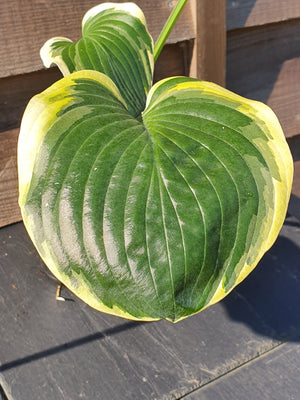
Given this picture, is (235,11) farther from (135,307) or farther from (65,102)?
(135,307)

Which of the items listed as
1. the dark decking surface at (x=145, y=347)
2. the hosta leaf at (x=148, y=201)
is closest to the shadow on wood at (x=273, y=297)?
the dark decking surface at (x=145, y=347)

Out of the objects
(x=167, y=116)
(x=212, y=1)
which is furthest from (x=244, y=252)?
(x=212, y=1)

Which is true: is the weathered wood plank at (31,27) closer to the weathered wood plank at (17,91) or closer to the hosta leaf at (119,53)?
the weathered wood plank at (17,91)

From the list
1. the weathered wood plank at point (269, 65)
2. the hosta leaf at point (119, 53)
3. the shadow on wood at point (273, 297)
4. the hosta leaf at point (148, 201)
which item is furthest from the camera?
the weathered wood plank at point (269, 65)

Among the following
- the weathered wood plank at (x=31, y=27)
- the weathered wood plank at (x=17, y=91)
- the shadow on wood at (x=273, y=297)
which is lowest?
the shadow on wood at (x=273, y=297)

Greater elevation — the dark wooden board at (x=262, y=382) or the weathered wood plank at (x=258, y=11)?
the weathered wood plank at (x=258, y=11)

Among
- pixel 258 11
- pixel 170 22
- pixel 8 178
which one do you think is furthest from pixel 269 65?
pixel 8 178

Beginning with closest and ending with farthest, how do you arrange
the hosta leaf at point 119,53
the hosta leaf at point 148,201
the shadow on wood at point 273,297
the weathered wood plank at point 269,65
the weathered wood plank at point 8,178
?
the hosta leaf at point 148,201, the hosta leaf at point 119,53, the shadow on wood at point 273,297, the weathered wood plank at point 8,178, the weathered wood plank at point 269,65

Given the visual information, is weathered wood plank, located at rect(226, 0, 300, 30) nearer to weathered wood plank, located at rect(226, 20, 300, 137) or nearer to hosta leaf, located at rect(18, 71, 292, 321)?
weathered wood plank, located at rect(226, 20, 300, 137)
